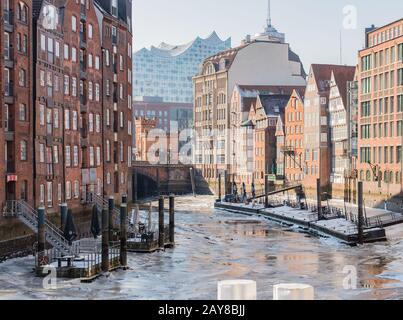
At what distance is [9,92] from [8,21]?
14.4ft

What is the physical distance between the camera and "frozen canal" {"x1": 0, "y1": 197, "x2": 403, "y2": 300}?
102ft

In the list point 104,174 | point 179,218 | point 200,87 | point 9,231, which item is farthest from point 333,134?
point 9,231

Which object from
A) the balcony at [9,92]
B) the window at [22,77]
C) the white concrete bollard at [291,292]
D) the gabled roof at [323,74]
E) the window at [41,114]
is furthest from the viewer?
the gabled roof at [323,74]

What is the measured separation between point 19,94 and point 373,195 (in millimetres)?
48684

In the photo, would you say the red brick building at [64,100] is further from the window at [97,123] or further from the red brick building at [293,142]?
the red brick building at [293,142]

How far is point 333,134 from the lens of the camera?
332 feet

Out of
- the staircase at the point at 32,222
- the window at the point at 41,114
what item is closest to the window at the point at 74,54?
the window at the point at 41,114

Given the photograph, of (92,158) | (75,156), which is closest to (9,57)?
(75,156)

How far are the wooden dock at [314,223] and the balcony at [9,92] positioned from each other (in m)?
25.7

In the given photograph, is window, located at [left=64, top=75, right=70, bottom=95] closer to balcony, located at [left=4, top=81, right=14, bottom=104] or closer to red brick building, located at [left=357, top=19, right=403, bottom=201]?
balcony, located at [left=4, top=81, right=14, bottom=104]

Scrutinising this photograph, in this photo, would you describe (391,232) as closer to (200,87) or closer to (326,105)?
A: (326,105)

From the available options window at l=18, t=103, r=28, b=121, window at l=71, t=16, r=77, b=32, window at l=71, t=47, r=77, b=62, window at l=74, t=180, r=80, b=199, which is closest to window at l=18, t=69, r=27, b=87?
window at l=18, t=103, r=28, b=121

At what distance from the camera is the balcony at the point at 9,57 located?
44066 millimetres

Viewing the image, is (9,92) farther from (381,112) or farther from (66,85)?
(381,112)
